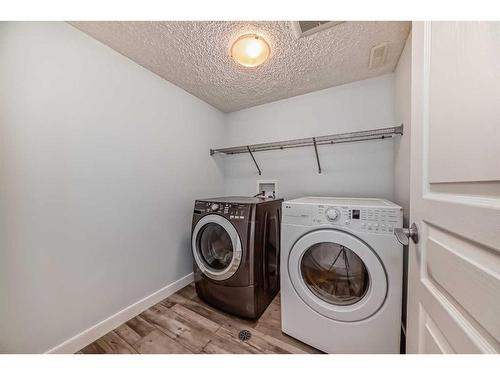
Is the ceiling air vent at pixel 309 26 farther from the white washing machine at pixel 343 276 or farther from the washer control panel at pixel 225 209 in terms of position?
the washer control panel at pixel 225 209

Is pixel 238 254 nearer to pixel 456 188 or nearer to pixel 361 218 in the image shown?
pixel 361 218

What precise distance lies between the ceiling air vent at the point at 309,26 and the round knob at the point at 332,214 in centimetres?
111

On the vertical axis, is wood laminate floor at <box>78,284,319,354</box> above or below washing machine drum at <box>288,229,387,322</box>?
below

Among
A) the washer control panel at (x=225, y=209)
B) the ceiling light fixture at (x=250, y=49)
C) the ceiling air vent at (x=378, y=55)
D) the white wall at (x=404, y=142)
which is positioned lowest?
the washer control panel at (x=225, y=209)

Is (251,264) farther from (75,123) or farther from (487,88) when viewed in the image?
(75,123)

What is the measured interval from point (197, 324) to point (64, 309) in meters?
0.81

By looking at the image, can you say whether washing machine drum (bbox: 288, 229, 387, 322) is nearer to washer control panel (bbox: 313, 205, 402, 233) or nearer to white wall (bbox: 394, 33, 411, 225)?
washer control panel (bbox: 313, 205, 402, 233)

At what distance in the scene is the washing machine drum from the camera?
93cm

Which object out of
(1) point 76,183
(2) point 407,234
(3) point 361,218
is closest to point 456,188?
(2) point 407,234

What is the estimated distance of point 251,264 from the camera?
4.20 ft

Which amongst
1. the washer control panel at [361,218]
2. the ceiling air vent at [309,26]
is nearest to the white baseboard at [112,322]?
the washer control panel at [361,218]

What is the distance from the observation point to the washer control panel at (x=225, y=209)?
1312mm

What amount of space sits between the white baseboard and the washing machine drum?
3.87 feet

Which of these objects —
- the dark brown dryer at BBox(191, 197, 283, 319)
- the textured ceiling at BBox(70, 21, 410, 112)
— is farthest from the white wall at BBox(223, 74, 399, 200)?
the dark brown dryer at BBox(191, 197, 283, 319)
